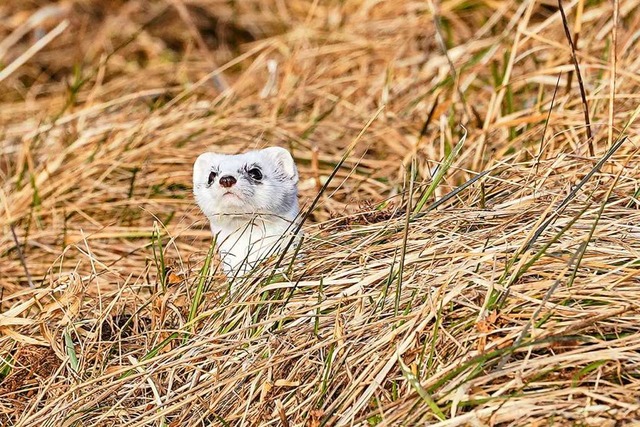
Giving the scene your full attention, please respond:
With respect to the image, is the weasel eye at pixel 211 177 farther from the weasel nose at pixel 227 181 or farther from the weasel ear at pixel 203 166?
the weasel nose at pixel 227 181

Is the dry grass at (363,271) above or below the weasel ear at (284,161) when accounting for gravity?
below

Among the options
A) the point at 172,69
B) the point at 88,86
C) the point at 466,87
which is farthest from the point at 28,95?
the point at 466,87

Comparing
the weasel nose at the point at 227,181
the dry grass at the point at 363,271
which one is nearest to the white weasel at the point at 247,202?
the weasel nose at the point at 227,181

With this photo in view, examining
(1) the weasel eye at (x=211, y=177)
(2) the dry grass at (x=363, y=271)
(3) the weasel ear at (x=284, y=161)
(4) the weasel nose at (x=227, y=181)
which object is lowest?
(2) the dry grass at (x=363, y=271)

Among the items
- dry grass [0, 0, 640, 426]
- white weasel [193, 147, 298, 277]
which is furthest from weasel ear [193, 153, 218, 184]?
dry grass [0, 0, 640, 426]

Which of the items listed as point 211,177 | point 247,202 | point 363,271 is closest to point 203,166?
point 211,177

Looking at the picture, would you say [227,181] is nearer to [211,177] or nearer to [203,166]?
[211,177]

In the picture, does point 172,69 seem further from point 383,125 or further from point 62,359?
point 62,359
